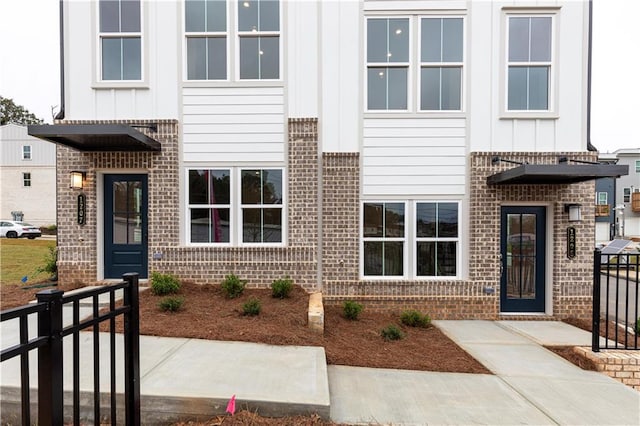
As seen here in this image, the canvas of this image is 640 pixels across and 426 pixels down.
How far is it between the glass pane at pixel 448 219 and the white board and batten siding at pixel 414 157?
10.3 inches

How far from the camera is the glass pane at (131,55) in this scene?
241 inches

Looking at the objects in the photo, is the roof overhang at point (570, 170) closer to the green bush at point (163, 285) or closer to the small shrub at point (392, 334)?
the small shrub at point (392, 334)

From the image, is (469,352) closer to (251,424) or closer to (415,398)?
(415,398)

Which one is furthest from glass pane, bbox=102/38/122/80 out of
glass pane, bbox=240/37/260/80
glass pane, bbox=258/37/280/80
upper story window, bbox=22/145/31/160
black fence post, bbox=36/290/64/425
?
upper story window, bbox=22/145/31/160

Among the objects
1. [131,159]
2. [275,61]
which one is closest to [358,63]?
[275,61]

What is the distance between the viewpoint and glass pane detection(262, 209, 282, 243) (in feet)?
20.3

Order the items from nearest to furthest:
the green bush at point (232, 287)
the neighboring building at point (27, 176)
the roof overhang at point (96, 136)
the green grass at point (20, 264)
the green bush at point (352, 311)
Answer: the roof overhang at point (96, 136) → the green bush at point (352, 311) → the green bush at point (232, 287) → the green grass at point (20, 264) → the neighboring building at point (27, 176)

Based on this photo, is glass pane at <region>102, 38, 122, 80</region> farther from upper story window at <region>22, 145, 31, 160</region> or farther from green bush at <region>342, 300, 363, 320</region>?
upper story window at <region>22, 145, 31, 160</region>

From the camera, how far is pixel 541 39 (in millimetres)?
6043

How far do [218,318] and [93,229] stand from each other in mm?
3587

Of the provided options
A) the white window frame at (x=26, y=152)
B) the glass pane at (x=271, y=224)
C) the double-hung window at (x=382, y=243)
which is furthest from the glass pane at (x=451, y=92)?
the white window frame at (x=26, y=152)

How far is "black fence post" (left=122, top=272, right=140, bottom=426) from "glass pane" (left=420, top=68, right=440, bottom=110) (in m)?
5.82

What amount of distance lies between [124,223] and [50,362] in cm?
518

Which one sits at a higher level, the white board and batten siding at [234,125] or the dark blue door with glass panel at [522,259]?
the white board and batten siding at [234,125]
